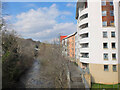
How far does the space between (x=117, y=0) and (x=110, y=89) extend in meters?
11.6

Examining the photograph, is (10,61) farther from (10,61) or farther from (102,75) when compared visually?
(102,75)

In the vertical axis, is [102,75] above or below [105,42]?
below

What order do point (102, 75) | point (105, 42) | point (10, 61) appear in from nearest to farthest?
1. point (10, 61)
2. point (102, 75)
3. point (105, 42)

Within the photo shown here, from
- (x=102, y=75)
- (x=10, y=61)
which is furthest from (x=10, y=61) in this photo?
(x=102, y=75)

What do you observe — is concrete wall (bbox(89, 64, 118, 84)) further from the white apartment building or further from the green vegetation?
the green vegetation

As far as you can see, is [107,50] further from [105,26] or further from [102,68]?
[105,26]

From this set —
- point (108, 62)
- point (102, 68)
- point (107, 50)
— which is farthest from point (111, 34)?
point (102, 68)

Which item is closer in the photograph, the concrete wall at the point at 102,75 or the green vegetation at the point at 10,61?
the green vegetation at the point at 10,61

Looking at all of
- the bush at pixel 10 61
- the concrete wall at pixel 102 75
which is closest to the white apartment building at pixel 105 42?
the concrete wall at pixel 102 75

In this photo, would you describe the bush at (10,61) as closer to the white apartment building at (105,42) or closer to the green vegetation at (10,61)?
the green vegetation at (10,61)

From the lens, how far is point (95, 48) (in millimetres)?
12859

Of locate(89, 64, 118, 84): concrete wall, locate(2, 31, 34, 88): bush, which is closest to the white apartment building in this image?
locate(89, 64, 118, 84): concrete wall

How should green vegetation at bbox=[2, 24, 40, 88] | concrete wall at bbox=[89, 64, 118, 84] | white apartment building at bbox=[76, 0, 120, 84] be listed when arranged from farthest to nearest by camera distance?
white apartment building at bbox=[76, 0, 120, 84], concrete wall at bbox=[89, 64, 118, 84], green vegetation at bbox=[2, 24, 40, 88]

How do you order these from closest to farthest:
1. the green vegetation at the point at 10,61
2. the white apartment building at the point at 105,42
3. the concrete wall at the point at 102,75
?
the green vegetation at the point at 10,61, the concrete wall at the point at 102,75, the white apartment building at the point at 105,42
